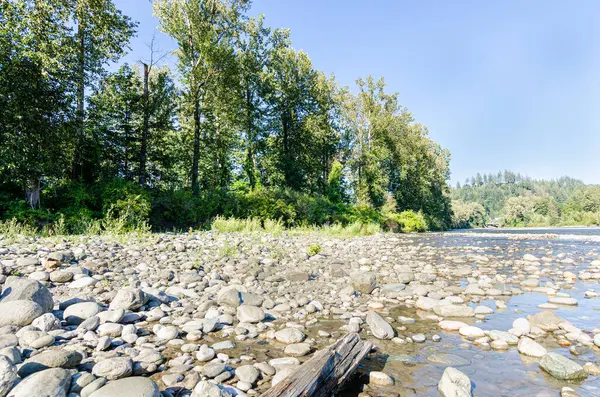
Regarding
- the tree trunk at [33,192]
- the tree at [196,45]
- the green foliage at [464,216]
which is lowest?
the green foliage at [464,216]

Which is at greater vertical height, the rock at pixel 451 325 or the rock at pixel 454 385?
the rock at pixel 454 385

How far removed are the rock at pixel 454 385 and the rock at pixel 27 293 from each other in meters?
4.21

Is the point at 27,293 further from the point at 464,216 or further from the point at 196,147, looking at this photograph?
the point at 464,216

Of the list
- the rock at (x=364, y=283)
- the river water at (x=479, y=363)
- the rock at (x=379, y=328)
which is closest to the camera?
the river water at (x=479, y=363)

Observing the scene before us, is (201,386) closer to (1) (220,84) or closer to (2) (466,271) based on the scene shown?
(2) (466,271)

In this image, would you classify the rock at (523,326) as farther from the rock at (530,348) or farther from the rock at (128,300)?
the rock at (128,300)

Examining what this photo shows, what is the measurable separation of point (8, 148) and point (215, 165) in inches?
680

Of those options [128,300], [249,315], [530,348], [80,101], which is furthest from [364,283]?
[80,101]

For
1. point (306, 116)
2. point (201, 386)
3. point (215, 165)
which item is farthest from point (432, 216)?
point (201, 386)

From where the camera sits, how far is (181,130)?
2416cm

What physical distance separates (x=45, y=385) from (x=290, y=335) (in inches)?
84.2

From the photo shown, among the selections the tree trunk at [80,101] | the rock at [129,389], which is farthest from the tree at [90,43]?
the rock at [129,389]

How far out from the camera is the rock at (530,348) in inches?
121

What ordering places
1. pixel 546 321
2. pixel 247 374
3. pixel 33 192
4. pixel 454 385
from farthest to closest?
pixel 33 192 → pixel 546 321 → pixel 247 374 → pixel 454 385
